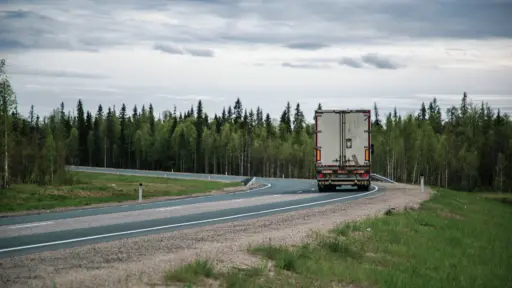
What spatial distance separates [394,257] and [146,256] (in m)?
6.95

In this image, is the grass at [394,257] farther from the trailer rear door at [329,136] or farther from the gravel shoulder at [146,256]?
the trailer rear door at [329,136]

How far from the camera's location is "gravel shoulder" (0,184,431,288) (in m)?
9.71

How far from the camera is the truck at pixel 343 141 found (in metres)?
37.9

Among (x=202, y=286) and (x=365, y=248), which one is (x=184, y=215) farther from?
(x=202, y=286)

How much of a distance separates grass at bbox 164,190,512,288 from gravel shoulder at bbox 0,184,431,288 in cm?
82

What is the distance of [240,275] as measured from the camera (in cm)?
1102

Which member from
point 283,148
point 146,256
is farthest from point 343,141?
point 283,148

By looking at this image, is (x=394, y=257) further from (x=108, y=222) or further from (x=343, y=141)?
(x=343, y=141)

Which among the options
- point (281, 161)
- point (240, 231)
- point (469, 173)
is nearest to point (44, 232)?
point (240, 231)

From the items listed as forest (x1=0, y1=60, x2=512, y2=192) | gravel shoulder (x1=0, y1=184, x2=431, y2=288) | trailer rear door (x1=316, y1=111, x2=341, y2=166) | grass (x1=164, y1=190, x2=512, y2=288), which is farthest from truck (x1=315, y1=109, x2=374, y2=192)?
forest (x1=0, y1=60, x2=512, y2=192)

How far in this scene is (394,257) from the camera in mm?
16828

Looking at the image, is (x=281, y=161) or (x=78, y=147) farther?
(x=78, y=147)

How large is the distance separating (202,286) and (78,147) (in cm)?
16862

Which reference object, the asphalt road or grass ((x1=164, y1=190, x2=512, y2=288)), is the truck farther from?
grass ((x1=164, y1=190, x2=512, y2=288))
